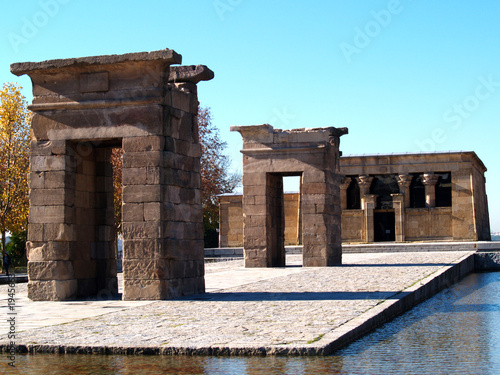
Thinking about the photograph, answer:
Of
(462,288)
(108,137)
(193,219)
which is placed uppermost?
(108,137)

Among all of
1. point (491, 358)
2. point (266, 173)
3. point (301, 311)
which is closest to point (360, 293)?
point (301, 311)

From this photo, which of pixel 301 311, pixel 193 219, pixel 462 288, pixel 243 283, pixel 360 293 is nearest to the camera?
pixel 301 311

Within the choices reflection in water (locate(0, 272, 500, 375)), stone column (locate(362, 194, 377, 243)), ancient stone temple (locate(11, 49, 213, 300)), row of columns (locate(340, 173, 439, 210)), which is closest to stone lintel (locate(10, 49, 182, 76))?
ancient stone temple (locate(11, 49, 213, 300))

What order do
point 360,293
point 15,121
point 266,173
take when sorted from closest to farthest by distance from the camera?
1. point 360,293
2. point 266,173
3. point 15,121

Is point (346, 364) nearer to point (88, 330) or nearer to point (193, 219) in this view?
point (88, 330)

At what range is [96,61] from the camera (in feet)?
40.4

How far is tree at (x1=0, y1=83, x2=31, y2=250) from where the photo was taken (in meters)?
30.2

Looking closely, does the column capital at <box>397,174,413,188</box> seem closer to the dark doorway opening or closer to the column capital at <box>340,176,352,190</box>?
the dark doorway opening

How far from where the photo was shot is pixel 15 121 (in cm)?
3073

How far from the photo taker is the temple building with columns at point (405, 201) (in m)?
42.9

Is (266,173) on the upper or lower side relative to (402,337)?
upper

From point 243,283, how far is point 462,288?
17.3 feet

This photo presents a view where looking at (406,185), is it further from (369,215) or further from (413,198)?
(369,215)

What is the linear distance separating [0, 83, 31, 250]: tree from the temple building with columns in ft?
41.8
